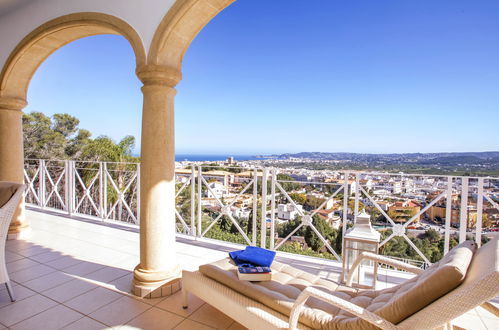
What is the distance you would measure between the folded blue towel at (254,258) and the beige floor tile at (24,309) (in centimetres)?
167

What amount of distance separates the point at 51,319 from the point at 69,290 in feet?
1.48

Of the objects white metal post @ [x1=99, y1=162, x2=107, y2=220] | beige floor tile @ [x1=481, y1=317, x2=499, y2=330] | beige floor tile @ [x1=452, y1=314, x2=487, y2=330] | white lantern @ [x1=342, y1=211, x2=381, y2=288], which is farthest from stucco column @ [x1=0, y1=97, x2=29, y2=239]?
beige floor tile @ [x1=481, y1=317, x2=499, y2=330]

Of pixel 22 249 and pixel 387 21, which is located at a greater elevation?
pixel 387 21

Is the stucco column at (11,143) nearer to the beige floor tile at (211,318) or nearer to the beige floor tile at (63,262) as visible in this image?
the beige floor tile at (63,262)

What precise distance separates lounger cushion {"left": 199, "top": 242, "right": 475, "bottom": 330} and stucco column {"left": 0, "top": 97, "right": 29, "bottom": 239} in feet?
11.9

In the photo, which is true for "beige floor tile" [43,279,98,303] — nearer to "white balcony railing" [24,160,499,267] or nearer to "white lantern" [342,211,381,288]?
"white balcony railing" [24,160,499,267]

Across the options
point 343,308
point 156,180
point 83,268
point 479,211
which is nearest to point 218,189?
point 156,180

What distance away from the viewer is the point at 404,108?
46.3 ft

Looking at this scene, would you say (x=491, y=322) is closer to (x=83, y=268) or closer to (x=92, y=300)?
(x=92, y=300)

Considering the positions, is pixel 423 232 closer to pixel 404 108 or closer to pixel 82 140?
pixel 404 108

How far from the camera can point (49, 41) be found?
331 cm

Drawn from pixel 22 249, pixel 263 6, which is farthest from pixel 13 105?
pixel 263 6

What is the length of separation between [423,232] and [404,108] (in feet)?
44.3

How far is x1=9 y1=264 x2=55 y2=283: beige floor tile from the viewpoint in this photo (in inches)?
104
